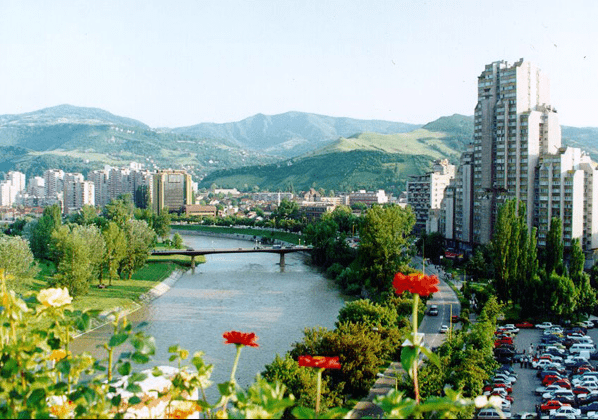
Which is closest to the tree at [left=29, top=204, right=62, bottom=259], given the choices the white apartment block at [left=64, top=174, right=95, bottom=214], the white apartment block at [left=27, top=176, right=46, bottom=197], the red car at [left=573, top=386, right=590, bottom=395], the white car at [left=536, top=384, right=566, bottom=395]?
the white car at [left=536, top=384, right=566, bottom=395]

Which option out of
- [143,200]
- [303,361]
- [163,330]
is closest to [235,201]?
[143,200]

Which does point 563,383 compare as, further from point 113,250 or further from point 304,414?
point 113,250

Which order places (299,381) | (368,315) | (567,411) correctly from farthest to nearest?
1. (368,315)
2. (567,411)
3. (299,381)

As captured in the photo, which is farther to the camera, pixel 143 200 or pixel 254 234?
pixel 143 200

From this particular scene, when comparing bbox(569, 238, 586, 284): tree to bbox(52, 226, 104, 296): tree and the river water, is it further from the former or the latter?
bbox(52, 226, 104, 296): tree

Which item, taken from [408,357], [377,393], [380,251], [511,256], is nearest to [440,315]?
[511,256]

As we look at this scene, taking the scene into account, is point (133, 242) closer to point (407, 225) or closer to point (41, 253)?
point (41, 253)
